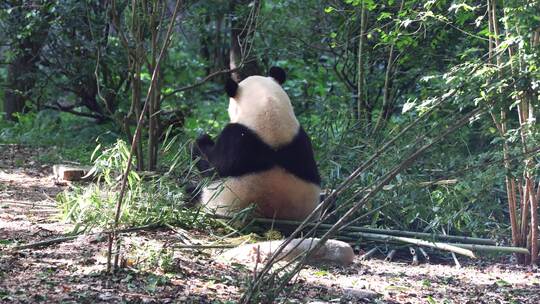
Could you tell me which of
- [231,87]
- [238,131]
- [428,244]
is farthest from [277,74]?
[428,244]

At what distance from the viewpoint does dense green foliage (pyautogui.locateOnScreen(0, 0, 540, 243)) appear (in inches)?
234

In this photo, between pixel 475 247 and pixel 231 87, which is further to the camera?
pixel 231 87

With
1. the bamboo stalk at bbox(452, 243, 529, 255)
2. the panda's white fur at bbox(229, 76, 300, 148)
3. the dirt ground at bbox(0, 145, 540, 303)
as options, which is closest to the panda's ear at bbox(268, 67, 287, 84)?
the panda's white fur at bbox(229, 76, 300, 148)

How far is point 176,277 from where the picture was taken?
4.83 meters

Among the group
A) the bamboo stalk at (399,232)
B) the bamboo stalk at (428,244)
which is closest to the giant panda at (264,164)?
the bamboo stalk at (399,232)

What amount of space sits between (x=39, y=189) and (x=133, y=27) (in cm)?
204

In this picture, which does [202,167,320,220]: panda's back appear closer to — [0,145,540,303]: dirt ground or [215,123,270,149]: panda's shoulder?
[215,123,270,149]: panda's shoulder

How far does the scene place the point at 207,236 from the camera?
245 inches

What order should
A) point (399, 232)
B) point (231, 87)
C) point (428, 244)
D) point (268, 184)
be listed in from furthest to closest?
point (231, 87) → point (268, 184) → point (399, 232) → point (428, 244)

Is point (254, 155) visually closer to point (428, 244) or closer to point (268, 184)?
point (268, 184)

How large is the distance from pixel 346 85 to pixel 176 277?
5.71 metres

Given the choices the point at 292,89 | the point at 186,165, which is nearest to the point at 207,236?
the point at 186,165

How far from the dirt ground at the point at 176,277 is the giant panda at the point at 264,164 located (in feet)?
1.64

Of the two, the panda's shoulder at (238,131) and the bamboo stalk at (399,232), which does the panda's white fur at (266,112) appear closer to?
the panda's shoulder at (238,131)
